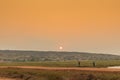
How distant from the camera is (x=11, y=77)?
87750mm

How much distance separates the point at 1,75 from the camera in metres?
93.1

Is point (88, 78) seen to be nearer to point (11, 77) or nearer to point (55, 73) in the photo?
point (55, 73)

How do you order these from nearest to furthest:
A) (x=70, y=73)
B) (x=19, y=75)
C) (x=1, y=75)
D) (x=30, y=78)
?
(x=70, y=73) → (x=30, y=78) → (x=19, y=75) → (x=1, y=75)

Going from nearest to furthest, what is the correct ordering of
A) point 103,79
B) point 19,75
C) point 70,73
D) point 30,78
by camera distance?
point 103,79 → point 70,73 → point 30,78 → point 19,75

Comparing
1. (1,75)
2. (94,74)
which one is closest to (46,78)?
(94,74)

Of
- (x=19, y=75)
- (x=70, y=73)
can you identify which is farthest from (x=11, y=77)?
(x=70, y=73)

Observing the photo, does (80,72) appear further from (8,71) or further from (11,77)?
(8,71)

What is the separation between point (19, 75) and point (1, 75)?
8.64 m

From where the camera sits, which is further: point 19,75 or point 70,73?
point 19,75

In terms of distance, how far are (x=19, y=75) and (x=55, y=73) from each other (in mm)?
11600

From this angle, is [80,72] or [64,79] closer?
[64,79]

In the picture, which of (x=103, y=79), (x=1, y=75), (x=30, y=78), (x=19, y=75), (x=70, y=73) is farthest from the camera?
(x=1, y=75)

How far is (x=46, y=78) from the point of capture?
75562 millimetres

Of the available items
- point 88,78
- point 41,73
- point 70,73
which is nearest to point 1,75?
point 41,73
